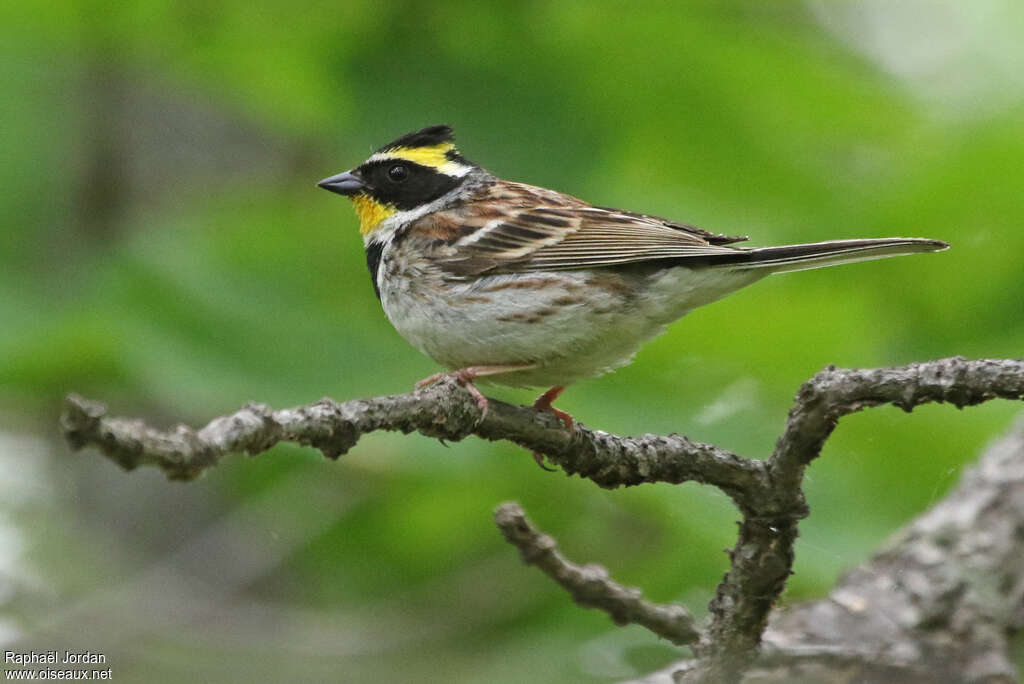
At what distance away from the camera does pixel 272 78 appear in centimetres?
631

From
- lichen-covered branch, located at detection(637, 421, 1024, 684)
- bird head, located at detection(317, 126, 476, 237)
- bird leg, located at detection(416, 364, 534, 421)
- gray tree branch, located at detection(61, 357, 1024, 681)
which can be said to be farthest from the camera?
bird head, located at detection(317, 126, 476, 237)

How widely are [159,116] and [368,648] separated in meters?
4.50

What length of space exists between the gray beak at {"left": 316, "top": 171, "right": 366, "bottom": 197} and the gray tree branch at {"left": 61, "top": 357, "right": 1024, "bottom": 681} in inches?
85.3

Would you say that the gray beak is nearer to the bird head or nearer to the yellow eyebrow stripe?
the bird head

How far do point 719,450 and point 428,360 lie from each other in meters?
2.03

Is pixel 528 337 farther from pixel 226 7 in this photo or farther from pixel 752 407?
pixel 226 7

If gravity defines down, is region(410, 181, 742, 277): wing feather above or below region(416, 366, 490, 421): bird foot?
above

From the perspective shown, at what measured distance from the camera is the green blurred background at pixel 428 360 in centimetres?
562

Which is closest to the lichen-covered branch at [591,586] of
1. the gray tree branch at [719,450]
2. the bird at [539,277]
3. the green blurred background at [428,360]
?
the gray tree branch at [719,450]

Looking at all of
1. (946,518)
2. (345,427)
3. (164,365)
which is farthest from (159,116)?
(345,427)

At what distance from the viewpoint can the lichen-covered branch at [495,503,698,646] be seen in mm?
4418

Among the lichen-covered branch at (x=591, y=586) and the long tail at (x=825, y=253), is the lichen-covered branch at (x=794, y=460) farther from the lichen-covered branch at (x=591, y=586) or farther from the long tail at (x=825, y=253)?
the long tail at (x=825, y=253)

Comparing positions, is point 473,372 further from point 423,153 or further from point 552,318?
point 423,153

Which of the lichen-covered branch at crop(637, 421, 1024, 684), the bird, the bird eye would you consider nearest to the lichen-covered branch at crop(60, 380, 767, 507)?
the bird
